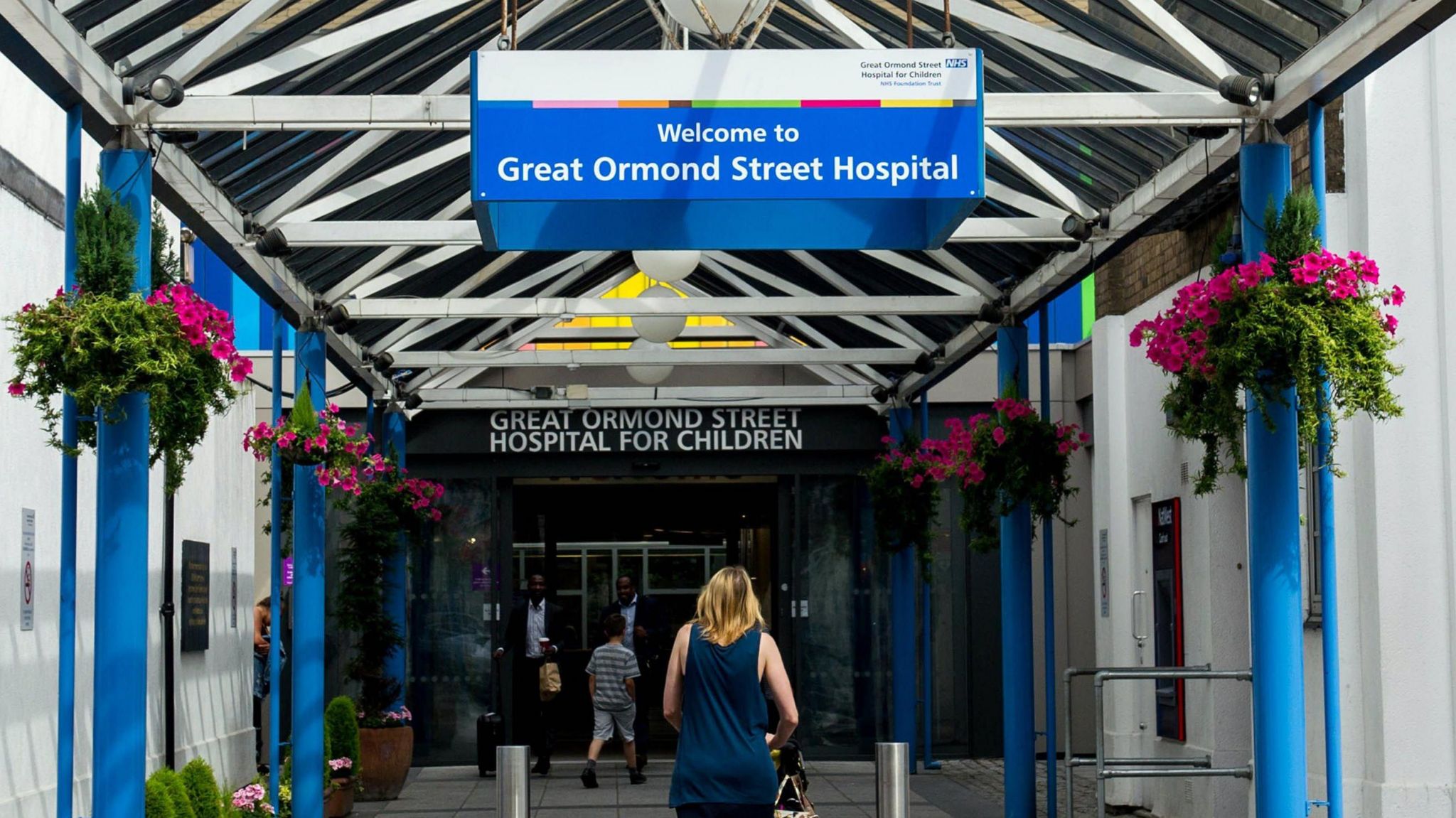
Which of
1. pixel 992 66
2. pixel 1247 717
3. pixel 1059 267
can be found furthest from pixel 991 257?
pixel 1247 717

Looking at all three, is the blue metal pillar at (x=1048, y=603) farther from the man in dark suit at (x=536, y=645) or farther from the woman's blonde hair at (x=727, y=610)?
the man in dark suit at (x=536, y=645)

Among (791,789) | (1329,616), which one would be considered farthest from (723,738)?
(1329,616)

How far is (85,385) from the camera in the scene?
5.88m

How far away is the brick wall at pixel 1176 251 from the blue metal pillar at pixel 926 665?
1.93m

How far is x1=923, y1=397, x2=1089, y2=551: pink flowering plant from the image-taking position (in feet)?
32.4

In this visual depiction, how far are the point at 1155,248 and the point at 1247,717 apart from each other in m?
3.15

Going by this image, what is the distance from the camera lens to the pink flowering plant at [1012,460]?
32.4ft

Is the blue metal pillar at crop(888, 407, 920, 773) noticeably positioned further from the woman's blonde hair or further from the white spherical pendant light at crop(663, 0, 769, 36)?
the woman's blonde hair

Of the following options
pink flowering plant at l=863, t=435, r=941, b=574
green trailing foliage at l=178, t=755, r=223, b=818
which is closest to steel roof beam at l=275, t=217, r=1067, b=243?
green trailing foliage at l=178, t=755, r=223, b=818

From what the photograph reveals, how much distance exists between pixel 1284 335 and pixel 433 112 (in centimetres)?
329

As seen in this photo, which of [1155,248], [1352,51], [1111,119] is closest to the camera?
[1352,51]

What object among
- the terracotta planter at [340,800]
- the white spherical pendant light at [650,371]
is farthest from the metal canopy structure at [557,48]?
the terracotta planter at [340,800]

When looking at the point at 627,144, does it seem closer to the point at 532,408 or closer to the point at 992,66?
the point at 992,66

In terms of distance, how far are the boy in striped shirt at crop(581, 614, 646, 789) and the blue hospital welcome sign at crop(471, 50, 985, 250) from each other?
27.7ft
